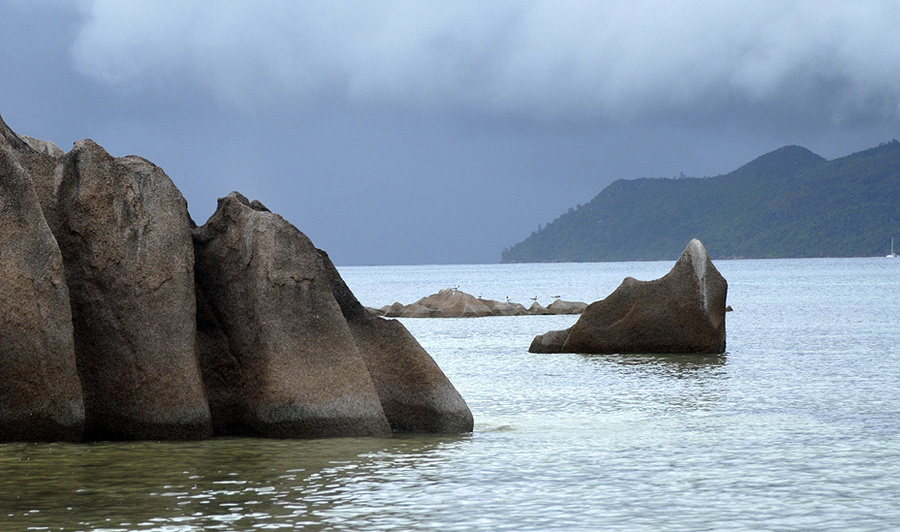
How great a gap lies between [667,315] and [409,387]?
15.6m

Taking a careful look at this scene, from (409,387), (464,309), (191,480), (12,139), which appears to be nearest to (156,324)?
(191,480)

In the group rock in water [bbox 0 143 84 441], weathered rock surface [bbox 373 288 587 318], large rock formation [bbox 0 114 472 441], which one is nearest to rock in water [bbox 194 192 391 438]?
large rock formation [bbox 0 114 472 441]

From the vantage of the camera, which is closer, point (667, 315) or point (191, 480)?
point (191, 480)

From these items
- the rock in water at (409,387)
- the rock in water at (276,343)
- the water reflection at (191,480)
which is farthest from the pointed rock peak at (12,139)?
the rock in water at (409,387)

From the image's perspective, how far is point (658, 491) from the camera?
11164 millimetres

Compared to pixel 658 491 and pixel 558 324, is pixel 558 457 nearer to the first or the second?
pixel 658 491

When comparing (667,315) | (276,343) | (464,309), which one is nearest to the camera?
(276,343)

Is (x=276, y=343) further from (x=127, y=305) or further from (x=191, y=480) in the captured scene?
(x=191, y=480)

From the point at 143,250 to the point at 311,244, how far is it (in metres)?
2.34

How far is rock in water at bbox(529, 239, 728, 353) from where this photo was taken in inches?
1147

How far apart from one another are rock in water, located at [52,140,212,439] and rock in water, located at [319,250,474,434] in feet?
8.47

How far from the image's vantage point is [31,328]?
13500 millimetres

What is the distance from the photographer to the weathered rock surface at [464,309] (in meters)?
60.6

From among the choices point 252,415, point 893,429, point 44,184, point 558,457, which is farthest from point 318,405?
point 893,429
